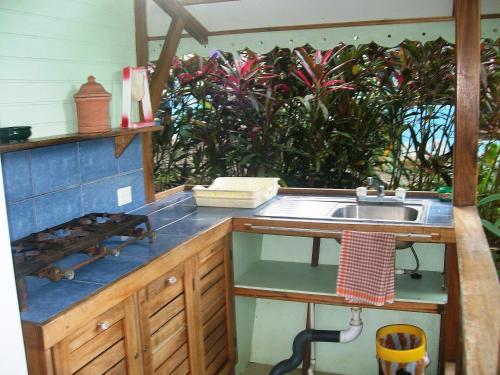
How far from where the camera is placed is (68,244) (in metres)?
1.98

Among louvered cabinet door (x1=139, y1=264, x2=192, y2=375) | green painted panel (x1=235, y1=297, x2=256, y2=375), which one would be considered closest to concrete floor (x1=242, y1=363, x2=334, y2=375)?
green painted panel (x1=235, y1=297, x2=256, y2=375)

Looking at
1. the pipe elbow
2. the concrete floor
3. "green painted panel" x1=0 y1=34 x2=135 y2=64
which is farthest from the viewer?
the concrete floor

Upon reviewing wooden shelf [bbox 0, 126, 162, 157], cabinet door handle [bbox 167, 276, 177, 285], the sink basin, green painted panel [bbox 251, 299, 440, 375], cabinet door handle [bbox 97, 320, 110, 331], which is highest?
wooden shelf [bbox 0, 126, 162, 157]

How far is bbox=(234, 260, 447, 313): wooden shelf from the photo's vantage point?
8.93ft

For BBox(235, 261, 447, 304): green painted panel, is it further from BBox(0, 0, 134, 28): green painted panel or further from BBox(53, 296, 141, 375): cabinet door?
BBox(0, 0, 134, 28): green painted panel

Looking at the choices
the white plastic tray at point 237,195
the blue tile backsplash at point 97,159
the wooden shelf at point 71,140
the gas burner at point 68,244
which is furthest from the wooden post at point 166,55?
the gas burner at point 68,244

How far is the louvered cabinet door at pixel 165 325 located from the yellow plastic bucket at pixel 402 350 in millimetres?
1029

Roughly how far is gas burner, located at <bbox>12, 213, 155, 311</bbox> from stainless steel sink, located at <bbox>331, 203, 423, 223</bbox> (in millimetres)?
1244

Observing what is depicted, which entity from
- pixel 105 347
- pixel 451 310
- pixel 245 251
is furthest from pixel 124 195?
pixel 451 310

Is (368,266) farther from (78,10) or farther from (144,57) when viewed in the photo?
(78,10)

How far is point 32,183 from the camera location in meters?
2.30

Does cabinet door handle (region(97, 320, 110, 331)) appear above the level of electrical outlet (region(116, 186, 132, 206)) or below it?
below

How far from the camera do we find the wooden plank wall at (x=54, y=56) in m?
2.22

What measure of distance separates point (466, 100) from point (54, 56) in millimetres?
2049
